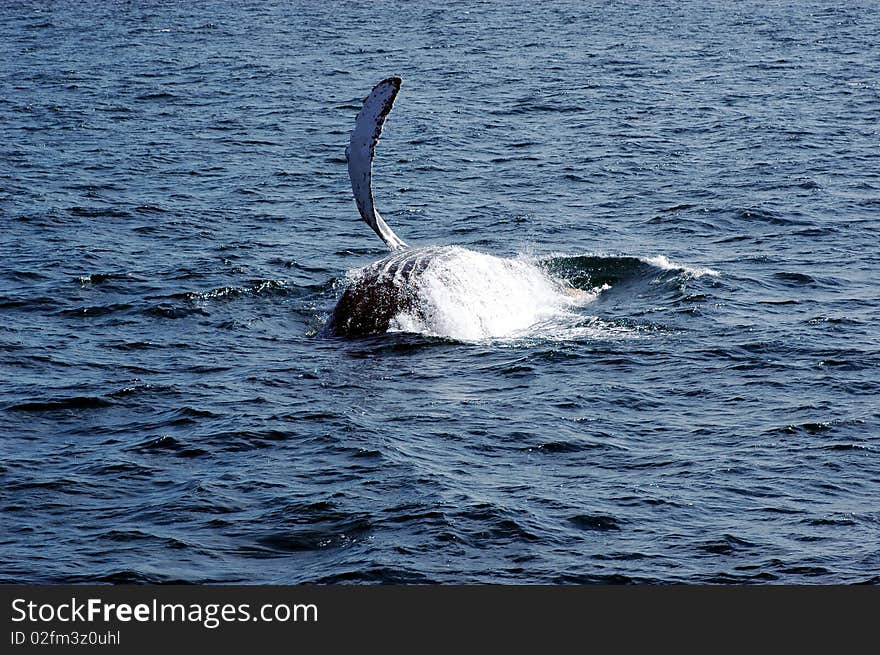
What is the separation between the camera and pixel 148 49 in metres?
52.8

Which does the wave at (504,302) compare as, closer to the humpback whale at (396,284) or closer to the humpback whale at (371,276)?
the humpback whale at (396,284)

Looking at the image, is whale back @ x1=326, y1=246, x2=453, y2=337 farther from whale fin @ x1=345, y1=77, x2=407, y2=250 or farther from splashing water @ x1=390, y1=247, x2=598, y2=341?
whale fin @ x1=345, y1=77, x2=407, y2=250

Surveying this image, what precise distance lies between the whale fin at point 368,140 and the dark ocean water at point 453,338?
2141 millimetres

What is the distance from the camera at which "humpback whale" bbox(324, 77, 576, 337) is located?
823 inches

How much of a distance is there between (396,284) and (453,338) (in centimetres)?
127

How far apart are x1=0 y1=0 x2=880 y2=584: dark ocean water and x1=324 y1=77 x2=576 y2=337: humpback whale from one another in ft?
0.48

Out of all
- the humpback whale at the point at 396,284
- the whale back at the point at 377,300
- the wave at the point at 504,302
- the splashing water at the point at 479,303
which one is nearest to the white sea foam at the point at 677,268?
the wave at the point at 504,302

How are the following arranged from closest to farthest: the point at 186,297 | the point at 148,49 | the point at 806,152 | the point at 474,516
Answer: the point at 474,516
the point at 186,297
the point at 806,152
the point at 148,49

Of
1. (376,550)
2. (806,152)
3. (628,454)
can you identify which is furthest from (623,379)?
(806,152)

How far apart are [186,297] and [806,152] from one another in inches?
740

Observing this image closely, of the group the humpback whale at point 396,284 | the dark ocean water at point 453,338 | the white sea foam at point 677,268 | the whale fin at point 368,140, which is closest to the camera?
the dark ocean water at point 453,338

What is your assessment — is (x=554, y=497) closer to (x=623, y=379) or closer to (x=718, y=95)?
(x=623, y=379)

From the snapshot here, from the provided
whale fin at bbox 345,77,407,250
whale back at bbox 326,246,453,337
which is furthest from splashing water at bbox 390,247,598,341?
whale fin at bbox 345,77,407,250

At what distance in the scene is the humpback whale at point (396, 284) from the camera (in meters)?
20.9
